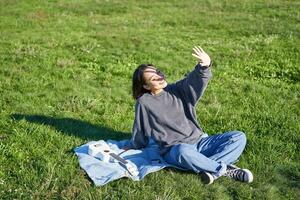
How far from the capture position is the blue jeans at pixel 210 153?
768cm

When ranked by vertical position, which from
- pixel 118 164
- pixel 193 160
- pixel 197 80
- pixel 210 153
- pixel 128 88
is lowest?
pixel 128 88

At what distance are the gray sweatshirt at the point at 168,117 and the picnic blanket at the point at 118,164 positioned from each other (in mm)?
267

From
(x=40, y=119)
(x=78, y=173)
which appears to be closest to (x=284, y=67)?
(x=40, y=119)

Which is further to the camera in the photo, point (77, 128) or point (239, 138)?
point (77, 128)

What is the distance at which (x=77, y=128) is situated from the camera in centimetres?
973

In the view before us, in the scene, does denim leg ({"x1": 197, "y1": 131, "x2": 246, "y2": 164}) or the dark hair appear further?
the dark hair

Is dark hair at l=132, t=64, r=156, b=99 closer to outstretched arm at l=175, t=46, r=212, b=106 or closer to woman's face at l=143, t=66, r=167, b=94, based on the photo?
woman's face at l=143, t=66, r=167, b=94

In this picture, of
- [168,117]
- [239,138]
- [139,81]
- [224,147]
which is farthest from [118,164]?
[239,138]

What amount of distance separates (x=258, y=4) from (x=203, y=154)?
56.3 feet

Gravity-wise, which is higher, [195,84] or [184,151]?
[195,84]

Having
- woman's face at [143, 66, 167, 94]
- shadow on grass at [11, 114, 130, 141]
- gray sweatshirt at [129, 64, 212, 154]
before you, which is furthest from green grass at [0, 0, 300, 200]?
woman's face at [143, 66, 167, 94]

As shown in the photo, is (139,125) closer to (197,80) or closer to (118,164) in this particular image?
(118,164)

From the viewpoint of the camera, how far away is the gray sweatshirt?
8.29 metres

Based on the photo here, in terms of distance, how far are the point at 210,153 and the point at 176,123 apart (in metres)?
0.73
